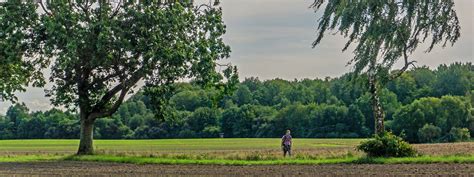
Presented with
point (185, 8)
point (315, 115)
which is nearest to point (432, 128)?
point (315, 115)

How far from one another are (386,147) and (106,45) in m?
15.1

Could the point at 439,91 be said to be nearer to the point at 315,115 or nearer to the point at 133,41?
the point at 315,115

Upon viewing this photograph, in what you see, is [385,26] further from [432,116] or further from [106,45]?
[432,116]

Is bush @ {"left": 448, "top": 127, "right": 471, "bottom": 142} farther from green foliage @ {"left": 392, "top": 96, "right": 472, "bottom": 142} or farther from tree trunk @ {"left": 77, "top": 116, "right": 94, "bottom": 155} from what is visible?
tree trunk @ {"left": 77, "top": 116, "right": 94, "bottom": 155}

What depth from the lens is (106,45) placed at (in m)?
36.6

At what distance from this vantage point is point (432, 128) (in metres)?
105

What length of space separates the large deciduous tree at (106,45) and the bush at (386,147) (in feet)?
33.8

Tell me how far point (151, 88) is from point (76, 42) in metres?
5.68

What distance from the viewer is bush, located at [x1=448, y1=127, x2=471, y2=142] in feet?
331

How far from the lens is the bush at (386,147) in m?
33.8

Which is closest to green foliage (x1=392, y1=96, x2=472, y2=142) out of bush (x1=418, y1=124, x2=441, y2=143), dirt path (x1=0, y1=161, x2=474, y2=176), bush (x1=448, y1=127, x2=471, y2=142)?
bush (x1=418, y1=124, x2=441, y2=143)

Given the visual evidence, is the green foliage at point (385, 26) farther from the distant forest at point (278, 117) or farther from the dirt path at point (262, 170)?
the distant forest at point (278, 117)

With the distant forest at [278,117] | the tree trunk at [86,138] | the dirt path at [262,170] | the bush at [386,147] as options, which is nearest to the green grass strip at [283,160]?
the bush at [386,147]

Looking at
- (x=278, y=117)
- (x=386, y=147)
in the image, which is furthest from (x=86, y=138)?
(x=278, y=117)
